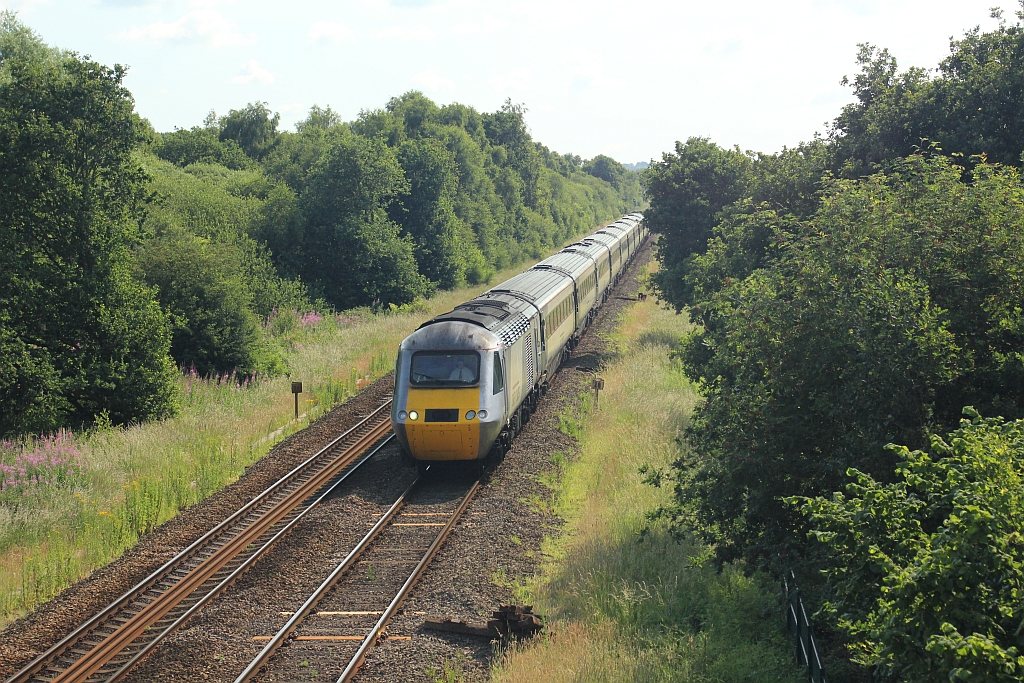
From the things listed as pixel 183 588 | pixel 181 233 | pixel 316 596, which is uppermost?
pixel 181 233

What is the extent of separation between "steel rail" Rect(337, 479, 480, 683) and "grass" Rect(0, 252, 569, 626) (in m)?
4.99

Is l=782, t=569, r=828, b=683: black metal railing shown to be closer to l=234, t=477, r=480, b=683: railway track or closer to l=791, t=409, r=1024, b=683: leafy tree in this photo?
l=791, t=409, r=1024, b=683: leafy tree

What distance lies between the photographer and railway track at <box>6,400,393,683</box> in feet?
33.3

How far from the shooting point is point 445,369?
53.7 feet

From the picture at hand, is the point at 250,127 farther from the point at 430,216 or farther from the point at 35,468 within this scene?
the point at 35,468

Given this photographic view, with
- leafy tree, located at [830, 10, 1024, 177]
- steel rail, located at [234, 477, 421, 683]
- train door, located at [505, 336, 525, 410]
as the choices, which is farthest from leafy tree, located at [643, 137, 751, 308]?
steel rail, located at [234, 477, 421, 683]

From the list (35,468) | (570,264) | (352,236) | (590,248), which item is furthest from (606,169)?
(35,468)

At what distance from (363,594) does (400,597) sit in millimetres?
666

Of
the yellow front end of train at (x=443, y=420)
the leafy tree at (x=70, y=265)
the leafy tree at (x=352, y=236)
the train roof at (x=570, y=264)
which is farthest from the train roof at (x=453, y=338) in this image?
the leafy tree at (x=352, y=236)

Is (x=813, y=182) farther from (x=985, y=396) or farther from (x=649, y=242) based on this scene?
(x=649, y=242)

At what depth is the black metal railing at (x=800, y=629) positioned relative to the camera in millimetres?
8070

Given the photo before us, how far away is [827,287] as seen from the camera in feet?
32.5

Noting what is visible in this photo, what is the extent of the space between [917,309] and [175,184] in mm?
38185

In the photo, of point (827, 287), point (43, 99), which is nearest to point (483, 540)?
point (827, 287)
